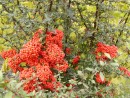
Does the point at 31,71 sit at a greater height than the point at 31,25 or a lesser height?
lesser

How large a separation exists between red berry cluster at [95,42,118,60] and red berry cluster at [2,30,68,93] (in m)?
0.40

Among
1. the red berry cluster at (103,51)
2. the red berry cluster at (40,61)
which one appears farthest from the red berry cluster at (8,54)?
the red berry cluster at (103,51)

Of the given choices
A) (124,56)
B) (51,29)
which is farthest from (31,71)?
(124,56)

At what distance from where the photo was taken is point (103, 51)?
3.09 metres

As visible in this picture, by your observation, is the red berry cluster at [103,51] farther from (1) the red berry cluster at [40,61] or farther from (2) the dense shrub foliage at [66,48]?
(1) the red berry cluster at [40,61]

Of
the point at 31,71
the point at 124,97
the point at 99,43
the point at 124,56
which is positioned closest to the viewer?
the point at 31,71

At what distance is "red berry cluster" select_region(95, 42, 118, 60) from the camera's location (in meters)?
3.05

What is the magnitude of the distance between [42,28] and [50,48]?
14.8 inches

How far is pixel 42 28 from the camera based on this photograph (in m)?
3.09

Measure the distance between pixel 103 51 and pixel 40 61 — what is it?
66cm

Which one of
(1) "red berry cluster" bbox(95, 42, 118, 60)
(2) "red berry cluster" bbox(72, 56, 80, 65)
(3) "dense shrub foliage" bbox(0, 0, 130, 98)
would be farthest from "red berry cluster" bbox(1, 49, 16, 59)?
(1) "red berry cluster" bbox(95, 42, 118, 60)

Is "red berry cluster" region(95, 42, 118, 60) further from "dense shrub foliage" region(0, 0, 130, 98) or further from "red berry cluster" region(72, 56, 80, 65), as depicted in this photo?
"red berry cluster" region(72, 56, 80, 65)

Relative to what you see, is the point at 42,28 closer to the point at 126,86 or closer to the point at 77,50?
the point at 77,50

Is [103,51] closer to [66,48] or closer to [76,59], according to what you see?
[76,59]
